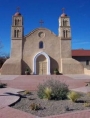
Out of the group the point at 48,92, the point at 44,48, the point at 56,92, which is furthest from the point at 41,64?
the point at 48,92

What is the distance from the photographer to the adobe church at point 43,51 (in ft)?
101

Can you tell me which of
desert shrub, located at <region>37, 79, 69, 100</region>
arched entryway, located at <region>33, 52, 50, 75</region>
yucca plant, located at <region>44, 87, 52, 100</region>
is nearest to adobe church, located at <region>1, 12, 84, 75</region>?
arched entryway, located at <region>33, 52, 50, 75</region>

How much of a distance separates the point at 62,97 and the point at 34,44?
22.4 metres

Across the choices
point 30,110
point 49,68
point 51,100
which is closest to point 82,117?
point 30,110

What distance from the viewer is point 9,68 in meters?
30.1

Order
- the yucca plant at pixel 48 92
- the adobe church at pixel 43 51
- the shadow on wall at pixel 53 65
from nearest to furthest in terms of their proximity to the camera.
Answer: the yucca plant at pixel 48 92 < the adobe church at pixel 43 51 < the shadow on wall at pixel 53 65

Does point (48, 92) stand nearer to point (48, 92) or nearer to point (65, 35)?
point (48, 92)

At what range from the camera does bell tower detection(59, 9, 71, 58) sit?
31.9 metres

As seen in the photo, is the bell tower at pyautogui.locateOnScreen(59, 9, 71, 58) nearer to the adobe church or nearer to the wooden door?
the adobe church

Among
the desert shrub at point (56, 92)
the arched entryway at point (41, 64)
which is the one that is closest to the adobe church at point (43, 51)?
the arched entryway at point (41, 64)

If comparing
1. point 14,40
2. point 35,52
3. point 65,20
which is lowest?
point 35,52

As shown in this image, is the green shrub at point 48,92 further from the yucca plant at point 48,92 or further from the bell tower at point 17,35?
the bell tower at point 17,35

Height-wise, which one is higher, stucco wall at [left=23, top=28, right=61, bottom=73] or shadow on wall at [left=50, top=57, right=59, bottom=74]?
stucco wall at [left=23, top=28, right=61, bottom=73]

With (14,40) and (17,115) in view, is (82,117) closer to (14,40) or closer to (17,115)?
(17,115)
